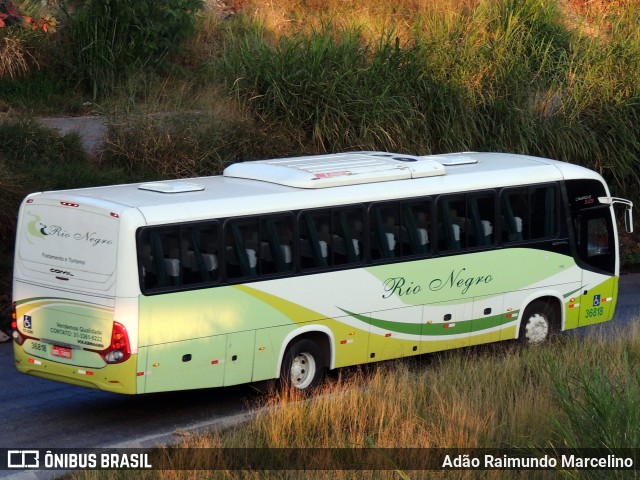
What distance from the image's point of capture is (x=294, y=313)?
13469 mm

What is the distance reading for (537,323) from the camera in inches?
631

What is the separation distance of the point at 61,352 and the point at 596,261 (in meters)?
7.47

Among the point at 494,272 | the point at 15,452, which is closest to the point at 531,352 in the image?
the point at 494,272

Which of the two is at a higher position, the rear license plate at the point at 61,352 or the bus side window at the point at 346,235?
the bus side window at the point at 346,235

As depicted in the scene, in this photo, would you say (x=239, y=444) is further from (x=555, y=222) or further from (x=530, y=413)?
(x=555, y=222)

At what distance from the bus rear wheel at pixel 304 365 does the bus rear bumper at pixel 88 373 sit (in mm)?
2073

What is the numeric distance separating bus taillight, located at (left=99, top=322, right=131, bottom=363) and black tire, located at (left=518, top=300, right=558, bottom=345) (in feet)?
19.2

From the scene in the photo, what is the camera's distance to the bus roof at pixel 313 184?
41.4 feet

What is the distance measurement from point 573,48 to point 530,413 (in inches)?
603

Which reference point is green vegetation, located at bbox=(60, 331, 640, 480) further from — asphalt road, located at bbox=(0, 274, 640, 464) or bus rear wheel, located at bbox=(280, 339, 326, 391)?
asphalt road, located at bbox=(0, 274, 640, 464)

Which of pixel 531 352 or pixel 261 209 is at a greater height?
pixel 261 209

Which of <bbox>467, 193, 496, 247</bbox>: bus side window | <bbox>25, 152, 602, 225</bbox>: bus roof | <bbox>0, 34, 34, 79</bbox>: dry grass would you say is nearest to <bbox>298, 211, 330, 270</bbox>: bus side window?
<bbox>25, 152, 602, 225</bbox>: bus roof

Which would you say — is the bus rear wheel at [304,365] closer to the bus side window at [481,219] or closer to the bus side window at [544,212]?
the bus side window at [481,219]

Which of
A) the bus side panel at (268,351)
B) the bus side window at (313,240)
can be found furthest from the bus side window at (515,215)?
the bus side panel at (268,351)
